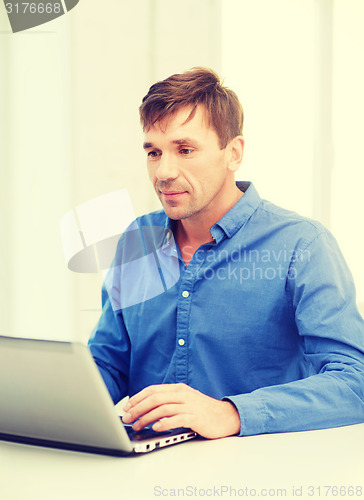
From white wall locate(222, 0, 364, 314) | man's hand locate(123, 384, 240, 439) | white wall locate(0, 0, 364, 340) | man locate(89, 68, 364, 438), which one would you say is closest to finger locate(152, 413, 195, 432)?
man's hand locate(123, 384, 240, 439)

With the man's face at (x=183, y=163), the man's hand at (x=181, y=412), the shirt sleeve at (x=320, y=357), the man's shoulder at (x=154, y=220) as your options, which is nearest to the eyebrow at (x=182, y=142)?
the man's face at (x=183, y=163)

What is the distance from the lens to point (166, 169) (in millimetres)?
1378

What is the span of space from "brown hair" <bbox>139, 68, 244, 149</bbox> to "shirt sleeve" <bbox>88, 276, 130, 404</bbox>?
44cm

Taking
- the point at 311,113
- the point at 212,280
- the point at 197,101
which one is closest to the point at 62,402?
the point at 212,280

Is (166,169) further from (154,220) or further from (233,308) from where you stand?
(233,308)

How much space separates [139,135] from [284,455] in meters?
2.15

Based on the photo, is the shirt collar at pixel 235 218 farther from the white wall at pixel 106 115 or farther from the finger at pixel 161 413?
the white wall at pixel 106 115

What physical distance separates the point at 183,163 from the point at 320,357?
52cm

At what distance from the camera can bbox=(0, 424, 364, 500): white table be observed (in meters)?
0.71

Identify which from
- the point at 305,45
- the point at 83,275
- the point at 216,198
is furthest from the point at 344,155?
the point at 216,198

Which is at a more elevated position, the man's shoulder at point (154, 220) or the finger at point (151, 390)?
the man's shoulder at point (154, 220)

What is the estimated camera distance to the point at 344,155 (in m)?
3.40

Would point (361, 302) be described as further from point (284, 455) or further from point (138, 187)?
point (284, 455)

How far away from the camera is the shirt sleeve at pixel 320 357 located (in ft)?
3.14
